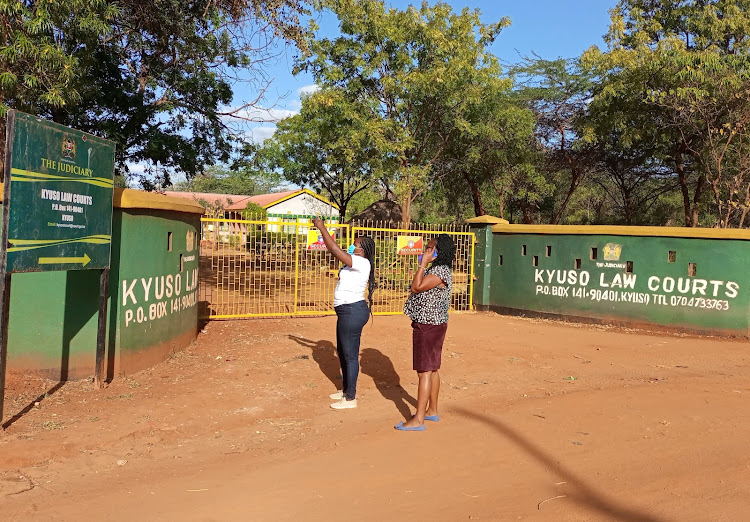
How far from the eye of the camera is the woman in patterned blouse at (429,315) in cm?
517

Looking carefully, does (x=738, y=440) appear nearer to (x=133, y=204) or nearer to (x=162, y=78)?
(x=133, y=204)

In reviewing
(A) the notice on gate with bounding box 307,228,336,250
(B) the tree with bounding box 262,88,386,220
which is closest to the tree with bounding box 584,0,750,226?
(B) the tree with bounding box 262,88,386,220

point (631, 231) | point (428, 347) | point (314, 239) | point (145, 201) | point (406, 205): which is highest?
point (406, 205)

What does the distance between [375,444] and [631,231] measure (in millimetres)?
8673

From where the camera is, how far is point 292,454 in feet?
15.7

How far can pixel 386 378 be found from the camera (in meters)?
7.37

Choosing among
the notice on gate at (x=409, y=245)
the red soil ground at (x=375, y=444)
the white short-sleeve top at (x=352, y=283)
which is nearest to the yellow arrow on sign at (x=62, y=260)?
the red soil ground at (x=375, y=444)

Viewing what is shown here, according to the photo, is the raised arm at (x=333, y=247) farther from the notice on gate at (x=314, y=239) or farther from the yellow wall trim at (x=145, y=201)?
the notice on gate at (x=314, y=239)

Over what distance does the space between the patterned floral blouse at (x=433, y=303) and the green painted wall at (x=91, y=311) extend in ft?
10.8

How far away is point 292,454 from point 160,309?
10.9ft

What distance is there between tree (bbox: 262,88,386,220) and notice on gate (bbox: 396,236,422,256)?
499cm

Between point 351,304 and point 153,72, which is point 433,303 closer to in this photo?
point 351,304

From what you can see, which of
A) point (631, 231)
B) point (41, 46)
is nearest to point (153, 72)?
point (41, 46)

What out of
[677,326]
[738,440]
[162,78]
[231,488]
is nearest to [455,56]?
[162,78]
